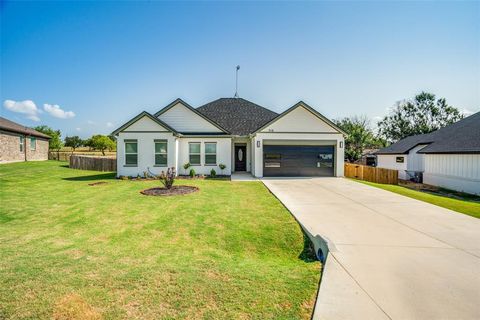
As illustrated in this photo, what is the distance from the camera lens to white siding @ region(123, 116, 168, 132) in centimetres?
1639

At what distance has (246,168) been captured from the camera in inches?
822

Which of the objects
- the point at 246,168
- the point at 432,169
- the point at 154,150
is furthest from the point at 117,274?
the point at 432,169

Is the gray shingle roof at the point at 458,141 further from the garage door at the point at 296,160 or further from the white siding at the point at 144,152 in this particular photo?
the white siding at the point at 144,152

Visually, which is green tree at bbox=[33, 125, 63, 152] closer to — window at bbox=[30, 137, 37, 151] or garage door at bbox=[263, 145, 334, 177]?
window at bbox=[30, 137, 37, 151]

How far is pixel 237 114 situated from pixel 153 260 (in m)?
19.8

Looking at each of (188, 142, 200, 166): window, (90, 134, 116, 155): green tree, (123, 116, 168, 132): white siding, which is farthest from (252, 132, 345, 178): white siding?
(90, 134, 116, 155): green tree

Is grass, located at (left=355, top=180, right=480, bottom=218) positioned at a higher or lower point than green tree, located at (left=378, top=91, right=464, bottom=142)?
lower

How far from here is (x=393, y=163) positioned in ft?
86.2

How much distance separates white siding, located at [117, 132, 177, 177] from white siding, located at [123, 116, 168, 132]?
270mm

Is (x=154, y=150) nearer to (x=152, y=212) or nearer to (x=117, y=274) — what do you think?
(x=152, y=212)

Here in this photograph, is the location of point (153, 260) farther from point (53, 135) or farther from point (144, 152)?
point (53, 135)

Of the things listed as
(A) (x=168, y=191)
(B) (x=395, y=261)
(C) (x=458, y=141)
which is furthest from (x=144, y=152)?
(C) (x=458, y=141)

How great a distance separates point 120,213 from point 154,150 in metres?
8.98

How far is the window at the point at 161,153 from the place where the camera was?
16625 millimetres
